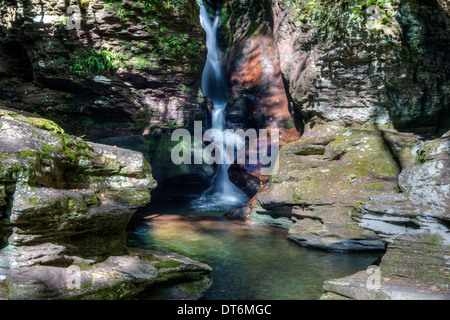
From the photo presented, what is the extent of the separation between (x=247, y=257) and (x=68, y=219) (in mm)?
4083

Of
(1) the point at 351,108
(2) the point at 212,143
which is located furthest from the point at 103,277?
(2) the point at 212,143

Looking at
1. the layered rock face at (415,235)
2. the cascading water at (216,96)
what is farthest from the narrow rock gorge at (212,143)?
the cascading water at (216,96)

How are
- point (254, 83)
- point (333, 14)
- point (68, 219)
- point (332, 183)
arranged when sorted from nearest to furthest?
point (68, 219)
point (332, 183)
point (333, 14)
point (254, 83)

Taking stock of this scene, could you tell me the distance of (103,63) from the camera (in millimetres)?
11492

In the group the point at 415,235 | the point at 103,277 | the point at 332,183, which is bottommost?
the point at 103,277

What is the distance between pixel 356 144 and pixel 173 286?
6231 millimetres

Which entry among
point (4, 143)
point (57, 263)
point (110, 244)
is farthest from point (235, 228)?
point (4, 143)

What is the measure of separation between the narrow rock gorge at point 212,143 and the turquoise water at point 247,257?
0.28 feet

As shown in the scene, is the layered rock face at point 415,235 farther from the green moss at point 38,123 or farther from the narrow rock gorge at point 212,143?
the green moss at point 38,123

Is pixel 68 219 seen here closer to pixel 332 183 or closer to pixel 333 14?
pixel 332 183

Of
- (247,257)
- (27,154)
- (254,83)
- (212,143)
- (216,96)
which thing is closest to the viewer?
(27,154)

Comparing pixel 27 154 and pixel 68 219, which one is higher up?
pixel 27 154
